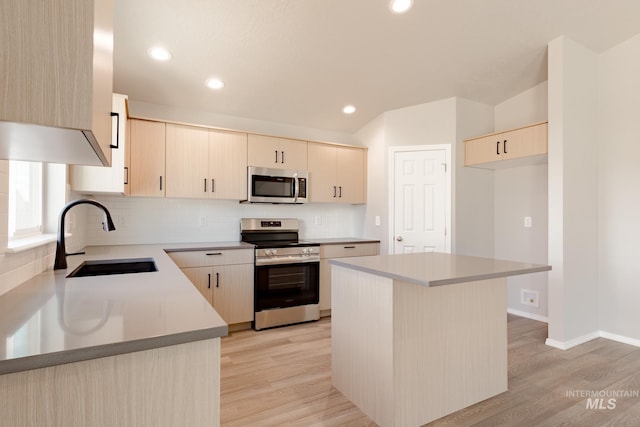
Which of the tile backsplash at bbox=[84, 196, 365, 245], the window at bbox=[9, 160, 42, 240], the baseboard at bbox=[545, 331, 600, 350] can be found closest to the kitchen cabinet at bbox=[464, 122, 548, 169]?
Result: the baseboard at bbox=[545, 331, 600, 350]

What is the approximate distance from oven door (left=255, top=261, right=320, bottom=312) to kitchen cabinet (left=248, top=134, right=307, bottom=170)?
118 centimetres

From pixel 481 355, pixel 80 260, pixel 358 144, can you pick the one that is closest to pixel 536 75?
pixel 358 144

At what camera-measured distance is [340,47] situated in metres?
2.97

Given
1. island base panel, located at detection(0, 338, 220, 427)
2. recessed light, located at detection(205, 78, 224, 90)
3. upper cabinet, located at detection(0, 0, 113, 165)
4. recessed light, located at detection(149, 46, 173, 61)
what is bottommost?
island base panel, located at detection(0, 338, 220, 427)

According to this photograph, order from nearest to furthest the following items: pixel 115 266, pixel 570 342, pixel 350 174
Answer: pixel 115 266
pixel 570 342
pixel 350 174

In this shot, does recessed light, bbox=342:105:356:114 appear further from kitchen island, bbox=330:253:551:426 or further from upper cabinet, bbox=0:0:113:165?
upper cabinet, bbox=0:0:113:165

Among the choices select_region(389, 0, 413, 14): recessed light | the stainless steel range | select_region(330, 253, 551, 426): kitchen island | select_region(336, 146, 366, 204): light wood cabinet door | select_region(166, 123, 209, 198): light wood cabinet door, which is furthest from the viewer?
→ select_region(336, 146, 366, 204): light wood cabinet door

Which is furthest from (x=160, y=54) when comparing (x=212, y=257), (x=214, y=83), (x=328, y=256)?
(x=328, y=256)

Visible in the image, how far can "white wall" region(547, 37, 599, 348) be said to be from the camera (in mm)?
3074

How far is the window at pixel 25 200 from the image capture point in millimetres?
1754

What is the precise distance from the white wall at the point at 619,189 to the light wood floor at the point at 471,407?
351mm

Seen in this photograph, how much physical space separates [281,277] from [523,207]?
2957mm

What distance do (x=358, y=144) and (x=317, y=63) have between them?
1769 millimetres

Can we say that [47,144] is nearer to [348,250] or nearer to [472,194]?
[348,250]
